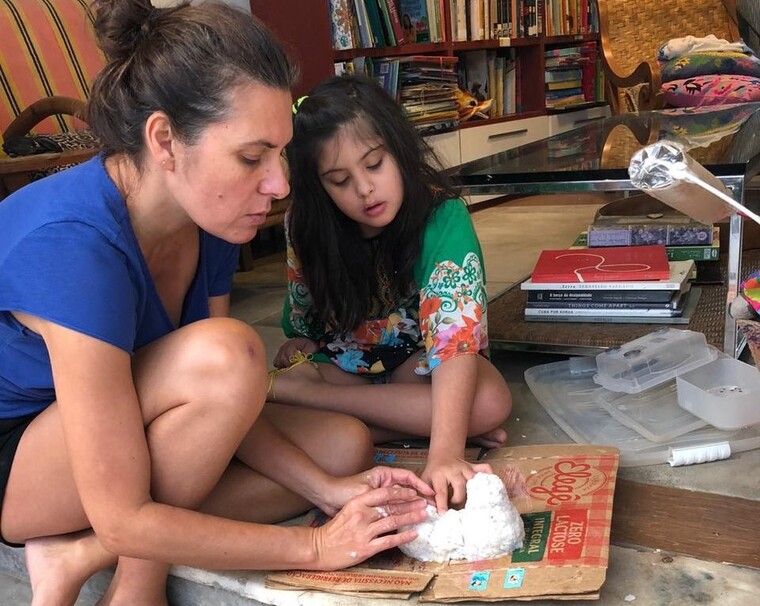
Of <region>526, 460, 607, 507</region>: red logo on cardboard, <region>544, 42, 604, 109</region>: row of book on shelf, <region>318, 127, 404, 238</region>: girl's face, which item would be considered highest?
<region>318, 127, 404, 238</region>: girl's face

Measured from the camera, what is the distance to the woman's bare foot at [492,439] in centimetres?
107

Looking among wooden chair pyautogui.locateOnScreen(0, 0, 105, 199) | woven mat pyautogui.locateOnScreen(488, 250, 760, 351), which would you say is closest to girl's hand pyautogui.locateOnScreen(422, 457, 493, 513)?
woven mat pyautogui.locateOnScreen(488, 250, 760, 351)

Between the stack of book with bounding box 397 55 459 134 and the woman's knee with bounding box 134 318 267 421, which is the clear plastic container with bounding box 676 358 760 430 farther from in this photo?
the stack of book with bounding box 397 55 459 134

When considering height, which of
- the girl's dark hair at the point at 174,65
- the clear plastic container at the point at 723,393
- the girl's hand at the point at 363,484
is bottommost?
the clear plastic container at the point at 723,393

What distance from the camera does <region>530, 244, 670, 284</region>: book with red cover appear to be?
4.48 ft

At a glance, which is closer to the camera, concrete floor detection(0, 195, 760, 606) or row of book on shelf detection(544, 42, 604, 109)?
Answer: concrete floor detection(0, 195, 760, 606)

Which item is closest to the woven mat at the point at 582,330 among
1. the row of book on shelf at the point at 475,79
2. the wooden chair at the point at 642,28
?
the row of book on shelf at the point at 475,79

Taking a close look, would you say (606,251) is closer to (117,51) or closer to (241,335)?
(241,335)

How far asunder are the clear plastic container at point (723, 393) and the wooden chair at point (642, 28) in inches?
78.0

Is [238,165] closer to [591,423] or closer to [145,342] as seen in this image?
[145,342]

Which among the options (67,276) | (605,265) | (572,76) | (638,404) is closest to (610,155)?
(605,265)

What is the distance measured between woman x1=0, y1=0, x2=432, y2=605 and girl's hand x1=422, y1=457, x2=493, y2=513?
31mm

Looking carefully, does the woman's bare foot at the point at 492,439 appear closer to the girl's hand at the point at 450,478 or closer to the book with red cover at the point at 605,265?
the girl's hand at the point at 450,478

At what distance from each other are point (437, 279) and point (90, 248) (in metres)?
0.49
